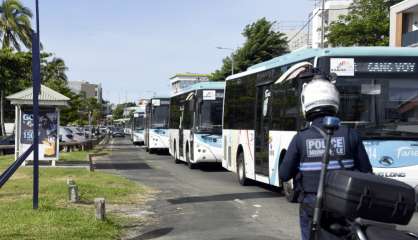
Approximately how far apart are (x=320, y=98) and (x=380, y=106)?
704 centimetres

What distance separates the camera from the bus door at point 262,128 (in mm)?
14547

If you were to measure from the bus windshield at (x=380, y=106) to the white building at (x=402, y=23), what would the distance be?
3450cm

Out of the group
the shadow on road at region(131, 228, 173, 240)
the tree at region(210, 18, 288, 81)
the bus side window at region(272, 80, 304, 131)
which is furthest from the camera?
the tree at region(210, 18, 288, 81)

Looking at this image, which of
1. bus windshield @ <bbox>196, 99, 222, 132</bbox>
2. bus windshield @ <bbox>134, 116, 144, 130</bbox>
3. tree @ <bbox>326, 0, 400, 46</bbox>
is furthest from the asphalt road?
tree @ <bbox>326, 0, 400, 46</bbox>

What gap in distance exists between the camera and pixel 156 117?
36.2 meters

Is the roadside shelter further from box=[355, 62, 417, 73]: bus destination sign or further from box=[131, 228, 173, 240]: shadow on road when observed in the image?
box=[355, 62, 417, 73]: bus destination sign

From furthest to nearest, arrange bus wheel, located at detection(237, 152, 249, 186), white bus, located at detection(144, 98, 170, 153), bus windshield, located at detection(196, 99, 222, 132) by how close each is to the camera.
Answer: white bus, located at detection(144, 98, 170, 153) < bus windshield, located at detection(196, 99, 222, 132) < bus wheel, located at detection(237, 152, 249, 186)

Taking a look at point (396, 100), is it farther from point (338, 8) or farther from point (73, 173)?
point (338, 8)

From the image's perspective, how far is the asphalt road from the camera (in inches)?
376

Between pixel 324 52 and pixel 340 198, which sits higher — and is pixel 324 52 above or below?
above

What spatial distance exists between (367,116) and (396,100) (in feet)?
2.03

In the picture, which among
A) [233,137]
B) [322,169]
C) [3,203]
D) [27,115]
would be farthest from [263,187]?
[322,169]

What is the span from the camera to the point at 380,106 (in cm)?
1116

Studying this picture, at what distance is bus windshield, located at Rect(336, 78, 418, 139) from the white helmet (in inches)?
264
